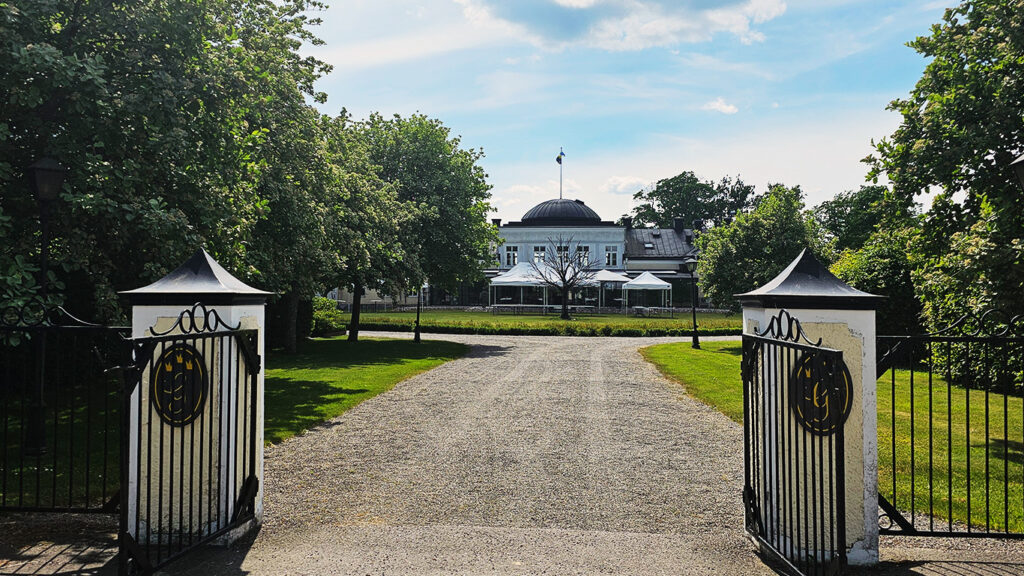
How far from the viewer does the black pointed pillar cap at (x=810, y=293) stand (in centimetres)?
412

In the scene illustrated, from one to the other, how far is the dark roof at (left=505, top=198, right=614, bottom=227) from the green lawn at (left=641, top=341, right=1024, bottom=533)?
45.3 metres

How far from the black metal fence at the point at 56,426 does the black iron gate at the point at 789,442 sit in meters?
3.98

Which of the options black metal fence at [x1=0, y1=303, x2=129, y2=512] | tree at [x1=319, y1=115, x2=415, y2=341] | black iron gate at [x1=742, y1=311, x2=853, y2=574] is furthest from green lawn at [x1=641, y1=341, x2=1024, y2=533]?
tree at [x1=319, y1=115, x2=415, y2=341]

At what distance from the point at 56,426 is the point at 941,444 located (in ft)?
31.2

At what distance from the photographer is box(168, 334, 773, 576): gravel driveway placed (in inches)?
165

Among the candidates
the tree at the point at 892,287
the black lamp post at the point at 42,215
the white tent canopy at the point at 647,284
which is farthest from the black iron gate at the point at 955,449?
the white tent canopy at the point at 647,284

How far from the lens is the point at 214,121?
28.0 feet

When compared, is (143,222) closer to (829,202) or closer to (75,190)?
(75,190)

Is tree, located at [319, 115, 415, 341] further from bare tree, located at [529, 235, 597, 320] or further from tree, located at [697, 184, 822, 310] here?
bare tree, located at [529, 235, 597, 320]

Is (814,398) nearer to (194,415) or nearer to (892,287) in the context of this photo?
(194,415)

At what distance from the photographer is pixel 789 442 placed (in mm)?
3822

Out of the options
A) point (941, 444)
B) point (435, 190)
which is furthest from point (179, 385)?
point (435, 190)

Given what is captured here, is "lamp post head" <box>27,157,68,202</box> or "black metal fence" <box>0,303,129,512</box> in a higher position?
"lamp post head" <box>27,157,68,202</box>

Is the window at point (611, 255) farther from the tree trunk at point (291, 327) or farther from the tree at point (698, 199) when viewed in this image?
the tree trunk at point (291, 327)
